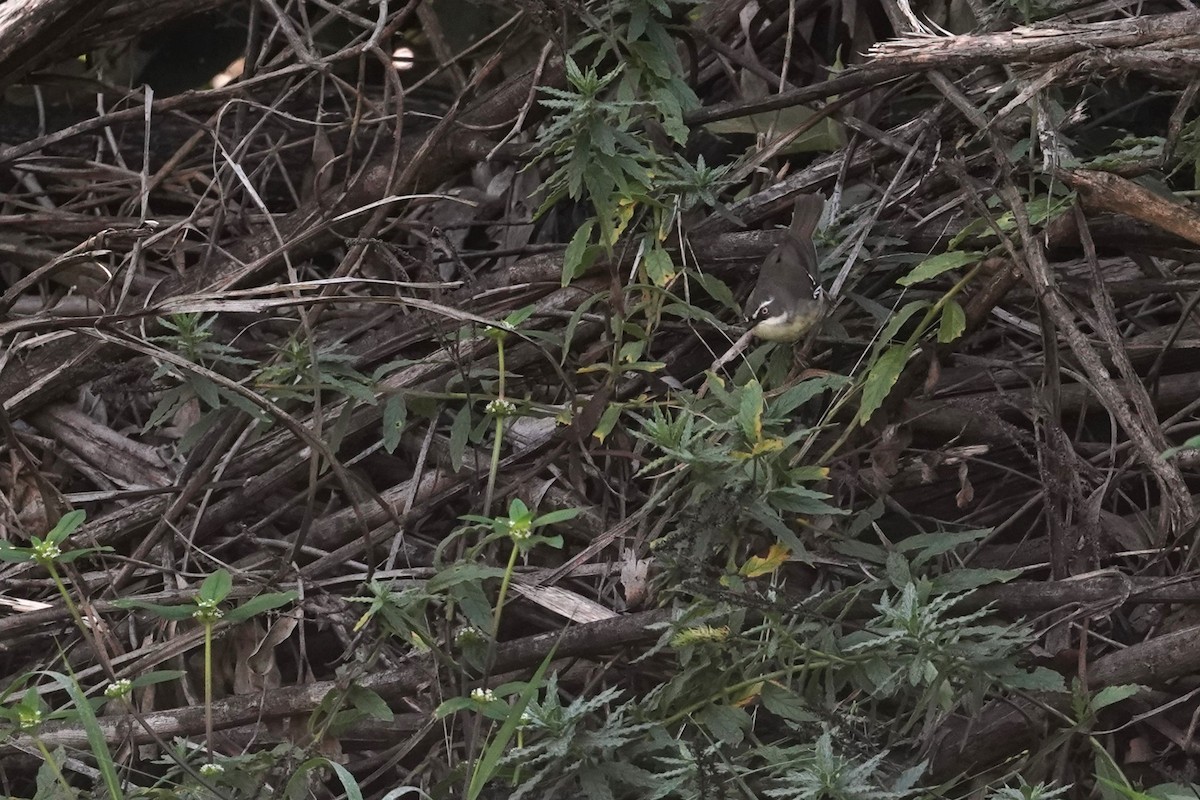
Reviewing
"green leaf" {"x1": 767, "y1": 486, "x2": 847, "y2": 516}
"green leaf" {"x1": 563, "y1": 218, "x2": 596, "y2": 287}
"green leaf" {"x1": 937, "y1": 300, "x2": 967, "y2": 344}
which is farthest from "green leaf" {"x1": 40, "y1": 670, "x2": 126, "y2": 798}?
"green leaf" {"x1": 937, "y1": 300, "x2": 967, "y2": 344}

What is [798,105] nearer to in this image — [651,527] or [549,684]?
[651,527]

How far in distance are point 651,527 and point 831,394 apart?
52cm

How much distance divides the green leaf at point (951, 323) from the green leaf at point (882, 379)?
0.26 ft

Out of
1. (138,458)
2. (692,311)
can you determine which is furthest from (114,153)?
(692,311)

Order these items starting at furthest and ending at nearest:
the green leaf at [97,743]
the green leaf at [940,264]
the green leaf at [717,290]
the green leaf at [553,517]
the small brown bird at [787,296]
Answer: the green leaf at [717,290], the small brown bird at [787,296], the green leaf at [940,264], the green leaf at [553,517], the green leaf at [97,743]

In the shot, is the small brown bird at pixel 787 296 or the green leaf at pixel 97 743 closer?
the green leaf at pixel 97 743

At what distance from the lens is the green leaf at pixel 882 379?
261cm

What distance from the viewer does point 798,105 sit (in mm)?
3281

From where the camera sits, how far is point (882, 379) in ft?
8.60

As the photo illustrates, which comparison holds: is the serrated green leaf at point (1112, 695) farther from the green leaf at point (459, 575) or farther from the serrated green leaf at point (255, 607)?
the serrated green leaf at point (255, 607)

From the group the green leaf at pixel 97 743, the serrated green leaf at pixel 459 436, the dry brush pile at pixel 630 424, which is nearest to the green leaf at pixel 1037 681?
the dry brush pile at pixel 630 424

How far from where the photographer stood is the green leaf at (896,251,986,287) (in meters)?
2.57

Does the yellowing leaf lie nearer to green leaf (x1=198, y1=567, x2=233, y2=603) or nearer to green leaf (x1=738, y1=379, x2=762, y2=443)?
green leaf (x1=738, y1=379, x2=762, y2=443)

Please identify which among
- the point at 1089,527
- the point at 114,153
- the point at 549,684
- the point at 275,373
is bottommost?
the point at 1089,527
